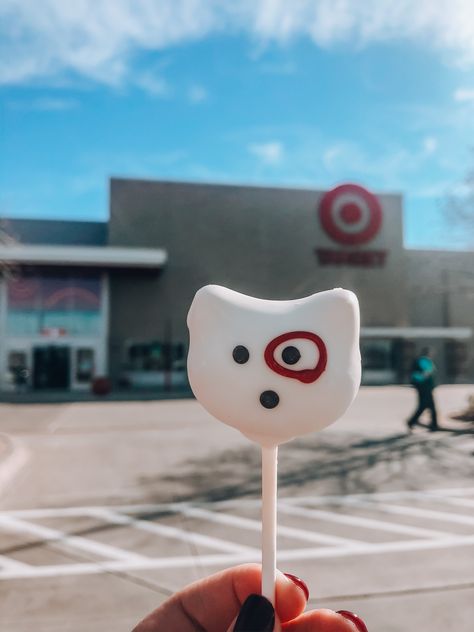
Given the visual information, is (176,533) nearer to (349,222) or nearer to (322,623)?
(322,623)

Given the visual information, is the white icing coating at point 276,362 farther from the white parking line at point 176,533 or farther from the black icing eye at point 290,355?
the white parking line at point 176,533

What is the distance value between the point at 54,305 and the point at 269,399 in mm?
24154

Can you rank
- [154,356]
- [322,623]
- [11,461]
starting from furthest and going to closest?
[154,356]
[11,461]
[322,623]

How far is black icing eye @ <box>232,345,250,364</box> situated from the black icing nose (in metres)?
0.14

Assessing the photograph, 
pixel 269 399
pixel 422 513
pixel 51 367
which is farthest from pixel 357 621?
pixel 51 367

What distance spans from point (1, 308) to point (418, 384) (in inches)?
781

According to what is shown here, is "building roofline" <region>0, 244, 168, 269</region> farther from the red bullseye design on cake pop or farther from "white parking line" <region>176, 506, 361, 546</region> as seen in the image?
the red bullseye design on cake pop

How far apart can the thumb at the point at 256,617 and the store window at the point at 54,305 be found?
23.8 meters

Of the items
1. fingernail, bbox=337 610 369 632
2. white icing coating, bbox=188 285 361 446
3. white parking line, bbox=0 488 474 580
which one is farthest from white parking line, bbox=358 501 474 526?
white icing coating, bbox=188 285 361 446

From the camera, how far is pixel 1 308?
2411 cm

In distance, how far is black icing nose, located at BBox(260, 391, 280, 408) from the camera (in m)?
1.84

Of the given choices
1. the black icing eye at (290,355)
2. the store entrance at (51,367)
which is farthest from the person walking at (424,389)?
the store entrance at (51,367)

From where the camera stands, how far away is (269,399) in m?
1.84

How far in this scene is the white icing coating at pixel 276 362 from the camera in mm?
1851
